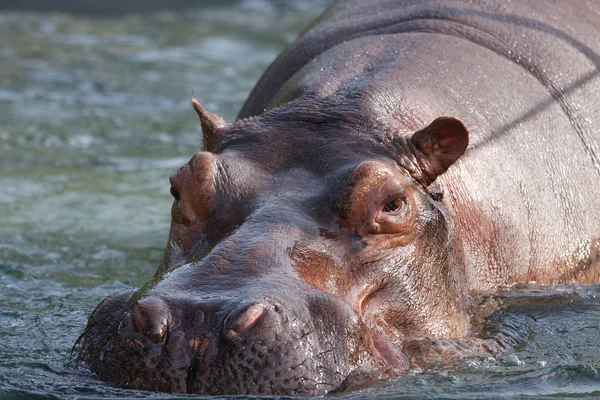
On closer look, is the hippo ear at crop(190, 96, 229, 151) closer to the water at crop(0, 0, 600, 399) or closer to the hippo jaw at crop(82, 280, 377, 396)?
the water at crop(0, 0, 600, 399)

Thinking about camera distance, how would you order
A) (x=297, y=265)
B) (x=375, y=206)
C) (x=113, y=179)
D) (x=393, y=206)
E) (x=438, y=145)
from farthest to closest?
(x=113, y=179) < (x=438, y=145) < (x=393, y=206) < (x=375, y=206) < (x=297, y=265)

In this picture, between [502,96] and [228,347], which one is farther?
[502,96]

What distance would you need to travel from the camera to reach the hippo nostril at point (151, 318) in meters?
3.56

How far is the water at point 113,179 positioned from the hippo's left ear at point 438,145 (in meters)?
0.73

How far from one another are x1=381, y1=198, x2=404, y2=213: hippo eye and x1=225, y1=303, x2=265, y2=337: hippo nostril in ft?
3.26

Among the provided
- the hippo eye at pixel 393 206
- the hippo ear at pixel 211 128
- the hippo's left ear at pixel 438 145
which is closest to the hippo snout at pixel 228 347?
the hippo eye at pixel 393 206

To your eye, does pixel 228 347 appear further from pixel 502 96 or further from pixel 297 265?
pixel 502 96

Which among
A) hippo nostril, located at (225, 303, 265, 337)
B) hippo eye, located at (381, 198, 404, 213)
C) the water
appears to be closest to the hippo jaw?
A: hippo nostril, located at (225, 303, 265, 337)

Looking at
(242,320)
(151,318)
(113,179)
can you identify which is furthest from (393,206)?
(113,179)

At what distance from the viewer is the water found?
13.9ft

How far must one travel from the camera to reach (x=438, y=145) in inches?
181

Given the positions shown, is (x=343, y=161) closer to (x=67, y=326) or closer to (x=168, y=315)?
(x=168, y=315)

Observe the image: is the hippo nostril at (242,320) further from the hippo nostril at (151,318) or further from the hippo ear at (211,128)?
the hippo ear at (211,128)

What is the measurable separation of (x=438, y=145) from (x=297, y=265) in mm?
968
